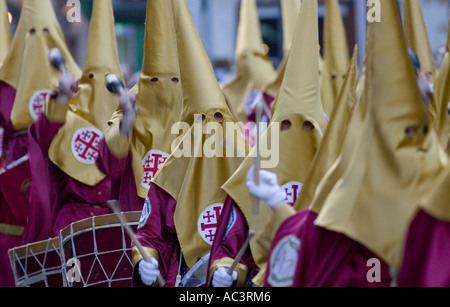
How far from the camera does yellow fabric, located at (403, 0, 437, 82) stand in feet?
21.9

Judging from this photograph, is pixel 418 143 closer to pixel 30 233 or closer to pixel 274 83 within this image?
pixel 30 233

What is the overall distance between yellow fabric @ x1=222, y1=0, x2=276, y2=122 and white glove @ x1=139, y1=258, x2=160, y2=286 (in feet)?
16.7

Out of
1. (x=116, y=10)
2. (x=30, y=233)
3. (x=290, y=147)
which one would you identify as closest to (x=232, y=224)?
(x=290, y=147)

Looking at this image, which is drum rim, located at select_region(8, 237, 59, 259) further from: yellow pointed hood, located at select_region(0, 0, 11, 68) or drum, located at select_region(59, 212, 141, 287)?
yellow pointed hood, located at select_region(0, 0, 11, 68)

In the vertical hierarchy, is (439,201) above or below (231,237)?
above

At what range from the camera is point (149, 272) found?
4738mm

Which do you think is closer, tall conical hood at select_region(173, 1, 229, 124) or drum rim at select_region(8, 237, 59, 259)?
tall conical hood at select_region(173, 1, 229, 124)

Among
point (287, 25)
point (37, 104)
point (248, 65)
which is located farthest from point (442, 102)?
point (248, 65)

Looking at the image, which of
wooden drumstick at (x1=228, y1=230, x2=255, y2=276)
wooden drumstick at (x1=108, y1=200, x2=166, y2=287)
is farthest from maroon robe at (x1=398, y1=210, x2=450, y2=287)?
wooden drumstick at (x1=108, y1=200, x2=166, y2=287)

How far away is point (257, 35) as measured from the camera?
35.1ft

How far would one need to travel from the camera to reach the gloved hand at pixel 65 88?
6.50 m

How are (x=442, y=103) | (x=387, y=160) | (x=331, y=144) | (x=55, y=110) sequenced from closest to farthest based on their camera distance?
(x=387, y=160), (x=331, y=144), (x=442, y=103), (x=55, y=110)

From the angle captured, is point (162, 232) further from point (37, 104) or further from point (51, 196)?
point (37, 104)

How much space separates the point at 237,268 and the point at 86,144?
2599 mm
